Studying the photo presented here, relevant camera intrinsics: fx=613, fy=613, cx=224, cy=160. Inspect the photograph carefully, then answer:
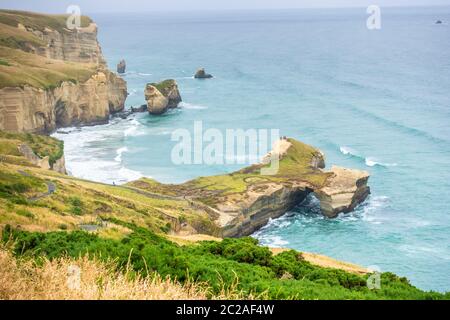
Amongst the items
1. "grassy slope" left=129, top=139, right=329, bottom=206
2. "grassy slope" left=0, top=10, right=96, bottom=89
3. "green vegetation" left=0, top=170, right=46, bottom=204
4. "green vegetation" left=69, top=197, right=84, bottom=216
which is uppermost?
"grassy slope" left=0, top=10, right=96, bottom=89

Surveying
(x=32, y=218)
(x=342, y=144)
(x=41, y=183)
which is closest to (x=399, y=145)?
(x=342, y=144)

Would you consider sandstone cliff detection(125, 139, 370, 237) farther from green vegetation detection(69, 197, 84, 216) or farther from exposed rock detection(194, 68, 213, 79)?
exposed rock detection(194, 68, 213, 79)

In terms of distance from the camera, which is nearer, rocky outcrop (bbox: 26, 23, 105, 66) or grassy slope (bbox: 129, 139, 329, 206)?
grassy slope (bbox: 129, 139, 329, 206)

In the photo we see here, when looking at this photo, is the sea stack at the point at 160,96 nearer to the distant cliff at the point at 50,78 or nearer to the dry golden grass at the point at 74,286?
the distant cliff at the point at 50,78

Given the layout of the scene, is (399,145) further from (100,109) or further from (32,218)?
(32,218)

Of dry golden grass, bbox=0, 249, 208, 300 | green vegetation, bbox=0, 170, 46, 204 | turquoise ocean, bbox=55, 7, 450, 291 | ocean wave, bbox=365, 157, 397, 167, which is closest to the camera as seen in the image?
dry golden grass, bbox=0, 249, 208, 300

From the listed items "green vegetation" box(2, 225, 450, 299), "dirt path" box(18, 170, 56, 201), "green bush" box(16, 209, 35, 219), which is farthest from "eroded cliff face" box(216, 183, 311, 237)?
"green bush" box(16, 209, 35, 219)
